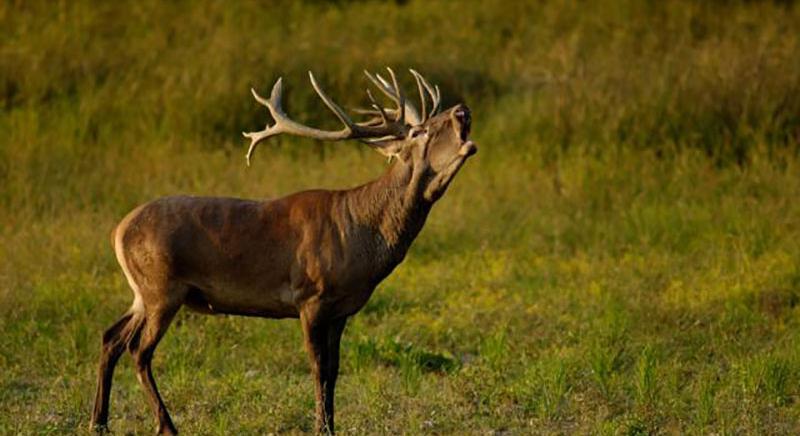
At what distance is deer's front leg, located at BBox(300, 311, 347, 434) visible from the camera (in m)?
7.45

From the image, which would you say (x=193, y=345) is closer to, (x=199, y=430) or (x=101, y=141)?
(x=199, y=430)

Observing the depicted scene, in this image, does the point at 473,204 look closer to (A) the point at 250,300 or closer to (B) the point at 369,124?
(B) the point at 369,124

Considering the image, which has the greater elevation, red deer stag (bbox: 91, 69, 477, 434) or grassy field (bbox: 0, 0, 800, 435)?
red deer stag (bbox: 91, 69, 477, 434)

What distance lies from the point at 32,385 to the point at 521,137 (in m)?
5.72

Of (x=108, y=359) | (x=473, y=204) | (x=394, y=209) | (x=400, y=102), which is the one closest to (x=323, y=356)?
(x=394, y=209)

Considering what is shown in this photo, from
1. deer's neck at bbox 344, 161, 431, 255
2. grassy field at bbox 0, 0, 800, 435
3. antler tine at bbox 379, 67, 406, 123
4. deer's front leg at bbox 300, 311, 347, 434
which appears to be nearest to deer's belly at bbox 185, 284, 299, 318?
deer's front leg at bbox 300, 311, 347, 434

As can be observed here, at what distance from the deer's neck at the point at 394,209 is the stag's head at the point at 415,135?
45 mm

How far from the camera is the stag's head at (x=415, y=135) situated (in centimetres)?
745

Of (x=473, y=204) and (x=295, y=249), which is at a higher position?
(x=295, y=249)

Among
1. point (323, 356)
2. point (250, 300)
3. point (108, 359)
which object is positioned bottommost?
point (108, 359)

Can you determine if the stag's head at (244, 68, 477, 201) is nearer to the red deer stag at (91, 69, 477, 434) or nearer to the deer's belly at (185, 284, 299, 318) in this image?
the red deer stag at (91, 69, 477, 434)

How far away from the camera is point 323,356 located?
750 centimetres

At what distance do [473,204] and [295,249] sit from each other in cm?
472

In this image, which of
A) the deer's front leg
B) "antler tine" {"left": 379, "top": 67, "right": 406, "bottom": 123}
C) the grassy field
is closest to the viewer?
the deer's front leg
